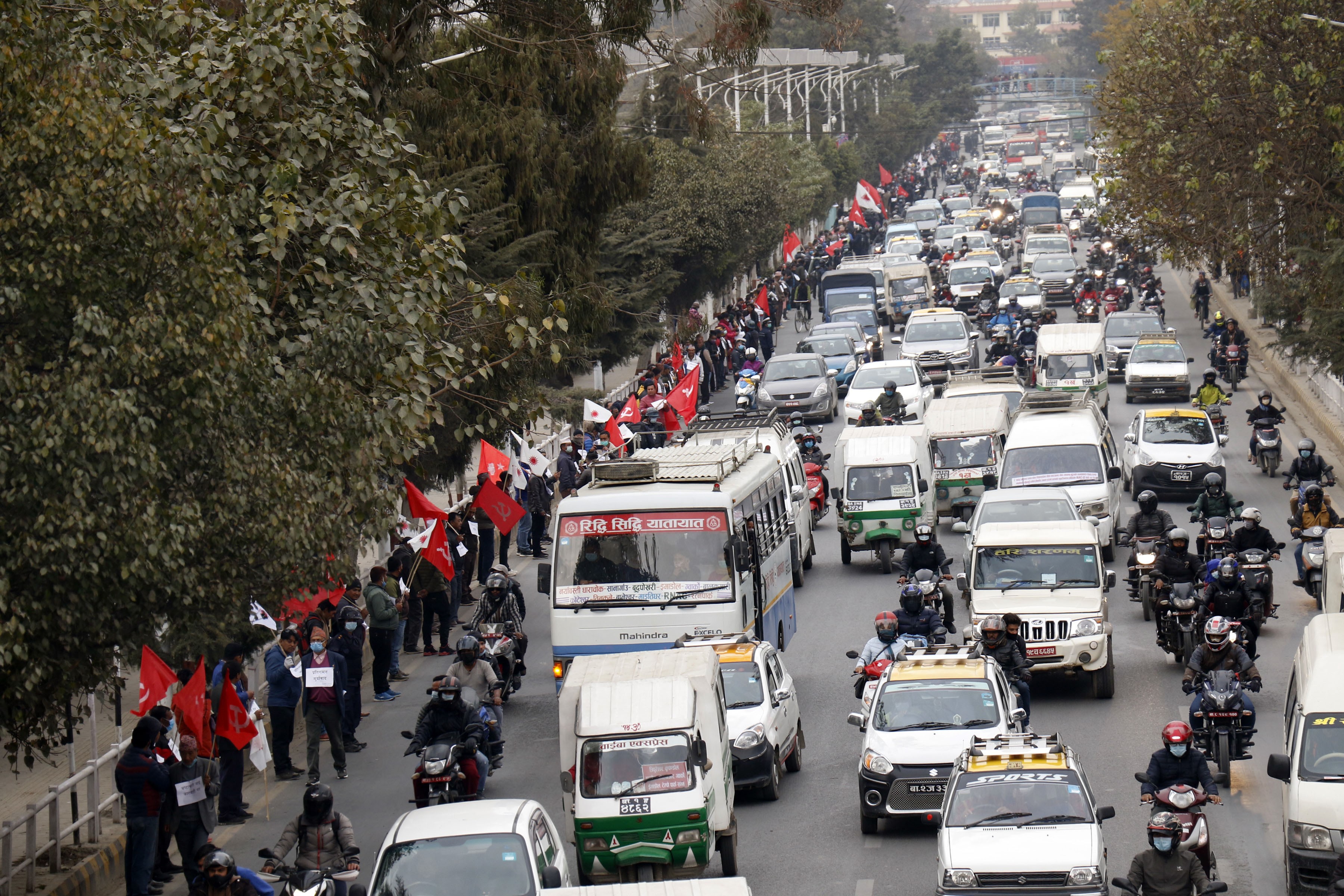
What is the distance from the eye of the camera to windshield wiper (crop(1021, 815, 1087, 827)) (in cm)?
1355

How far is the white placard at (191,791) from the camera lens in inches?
588

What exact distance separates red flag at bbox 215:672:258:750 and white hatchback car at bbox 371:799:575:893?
4.37 m

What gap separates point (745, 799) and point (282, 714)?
16.1 ft

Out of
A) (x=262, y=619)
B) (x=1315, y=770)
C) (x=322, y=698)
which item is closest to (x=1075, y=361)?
(x=322, y=698)

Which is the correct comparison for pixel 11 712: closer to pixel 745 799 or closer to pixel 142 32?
pixel 142 32

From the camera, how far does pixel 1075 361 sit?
41.1 meters

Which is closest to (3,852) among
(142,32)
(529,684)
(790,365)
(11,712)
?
(11,712)

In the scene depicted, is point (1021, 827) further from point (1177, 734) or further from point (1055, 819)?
point (1177, 734)

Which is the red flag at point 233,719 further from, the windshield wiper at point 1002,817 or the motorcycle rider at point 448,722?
the windshield wiper at point 1002,817

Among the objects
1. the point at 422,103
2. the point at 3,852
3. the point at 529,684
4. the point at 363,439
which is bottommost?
the point at 529,684

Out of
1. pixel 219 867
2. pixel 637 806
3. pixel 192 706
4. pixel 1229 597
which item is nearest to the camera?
pixel 219 867

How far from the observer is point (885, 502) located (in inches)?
1134

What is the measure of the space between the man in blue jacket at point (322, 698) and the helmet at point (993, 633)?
260 inches

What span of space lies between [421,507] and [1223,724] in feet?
31.9
